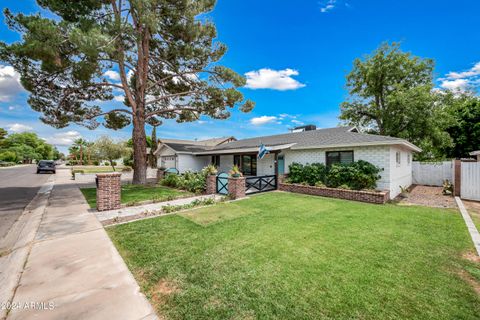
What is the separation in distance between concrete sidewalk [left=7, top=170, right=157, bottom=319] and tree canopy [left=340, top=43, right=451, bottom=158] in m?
23.2

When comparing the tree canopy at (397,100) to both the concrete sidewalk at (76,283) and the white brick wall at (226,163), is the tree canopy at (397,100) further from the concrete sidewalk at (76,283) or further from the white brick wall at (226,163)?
the concrete sidewalk at (76,283)

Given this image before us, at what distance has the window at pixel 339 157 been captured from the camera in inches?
432

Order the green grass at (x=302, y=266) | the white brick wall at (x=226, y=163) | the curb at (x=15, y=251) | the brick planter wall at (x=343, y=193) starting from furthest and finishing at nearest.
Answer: the white brick wall at (x=226, y=163) < the brick planter wall at (x=343, y=193) < the curb at (x=15, y=251) < the green grass at (x=302, y=266)

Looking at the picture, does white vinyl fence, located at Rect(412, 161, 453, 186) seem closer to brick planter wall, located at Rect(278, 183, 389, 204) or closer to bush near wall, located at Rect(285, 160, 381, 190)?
bush near wall, located at Rect(285, 160, 381, 190)

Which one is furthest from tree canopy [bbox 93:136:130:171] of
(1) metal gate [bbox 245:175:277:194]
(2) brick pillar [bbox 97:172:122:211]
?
(1) metal gate [bbox 245:175:277:194]

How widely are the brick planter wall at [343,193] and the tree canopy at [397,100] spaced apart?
1368 cm

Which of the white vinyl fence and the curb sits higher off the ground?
the white vinyl fence

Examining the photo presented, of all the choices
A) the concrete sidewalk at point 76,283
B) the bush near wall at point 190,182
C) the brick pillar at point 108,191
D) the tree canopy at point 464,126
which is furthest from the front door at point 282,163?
the tree canopy at point 464,126

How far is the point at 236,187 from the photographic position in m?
9.60

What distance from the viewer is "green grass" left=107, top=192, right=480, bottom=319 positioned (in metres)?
2.48

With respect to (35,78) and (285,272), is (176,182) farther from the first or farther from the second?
(285,272)

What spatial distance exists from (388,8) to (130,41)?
15258mm

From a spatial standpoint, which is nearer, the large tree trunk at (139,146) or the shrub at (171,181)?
the shrub at (171,181)

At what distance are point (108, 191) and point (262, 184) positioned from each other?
840 cm
